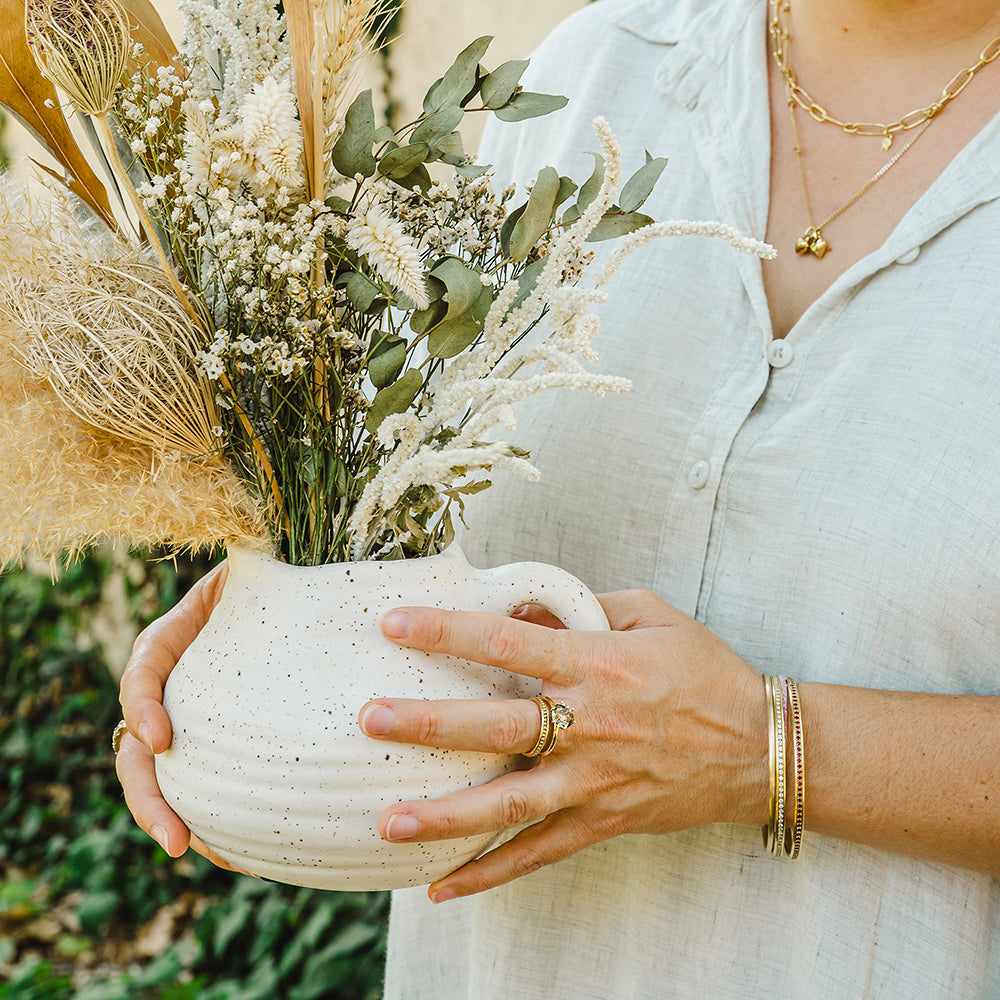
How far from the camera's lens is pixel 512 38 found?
8.46 feet

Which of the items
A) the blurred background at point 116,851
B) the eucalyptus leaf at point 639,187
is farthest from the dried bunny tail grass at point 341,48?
the blurred background at point 116,851

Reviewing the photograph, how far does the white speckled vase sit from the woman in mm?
25

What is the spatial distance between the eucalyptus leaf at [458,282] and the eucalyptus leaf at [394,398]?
53 millimetres

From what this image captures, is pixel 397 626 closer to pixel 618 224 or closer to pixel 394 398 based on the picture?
pixel 394 398

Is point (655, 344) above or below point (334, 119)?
below

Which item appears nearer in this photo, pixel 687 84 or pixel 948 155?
pixel 948 155

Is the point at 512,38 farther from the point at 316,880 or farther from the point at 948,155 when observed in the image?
the point at 316,880

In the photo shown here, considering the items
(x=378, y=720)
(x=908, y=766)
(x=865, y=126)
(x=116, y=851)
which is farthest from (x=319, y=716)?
(x=116, y=851)

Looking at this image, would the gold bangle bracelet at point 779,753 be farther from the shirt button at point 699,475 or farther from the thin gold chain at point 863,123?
the thin gold chain at point 863,123

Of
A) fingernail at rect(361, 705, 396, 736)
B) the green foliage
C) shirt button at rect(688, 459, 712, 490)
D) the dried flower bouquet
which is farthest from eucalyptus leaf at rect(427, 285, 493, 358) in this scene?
the green foliage

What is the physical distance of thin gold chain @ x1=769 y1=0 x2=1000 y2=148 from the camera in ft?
3.41

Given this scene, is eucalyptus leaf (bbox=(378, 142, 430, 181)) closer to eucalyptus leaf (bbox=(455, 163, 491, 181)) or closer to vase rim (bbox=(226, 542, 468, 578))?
eucalyptus leaf (bbox=(455, 163, 491, 181))

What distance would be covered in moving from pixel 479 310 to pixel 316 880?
Result: 0.42 m

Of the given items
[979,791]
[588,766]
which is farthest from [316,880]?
[979,791]
